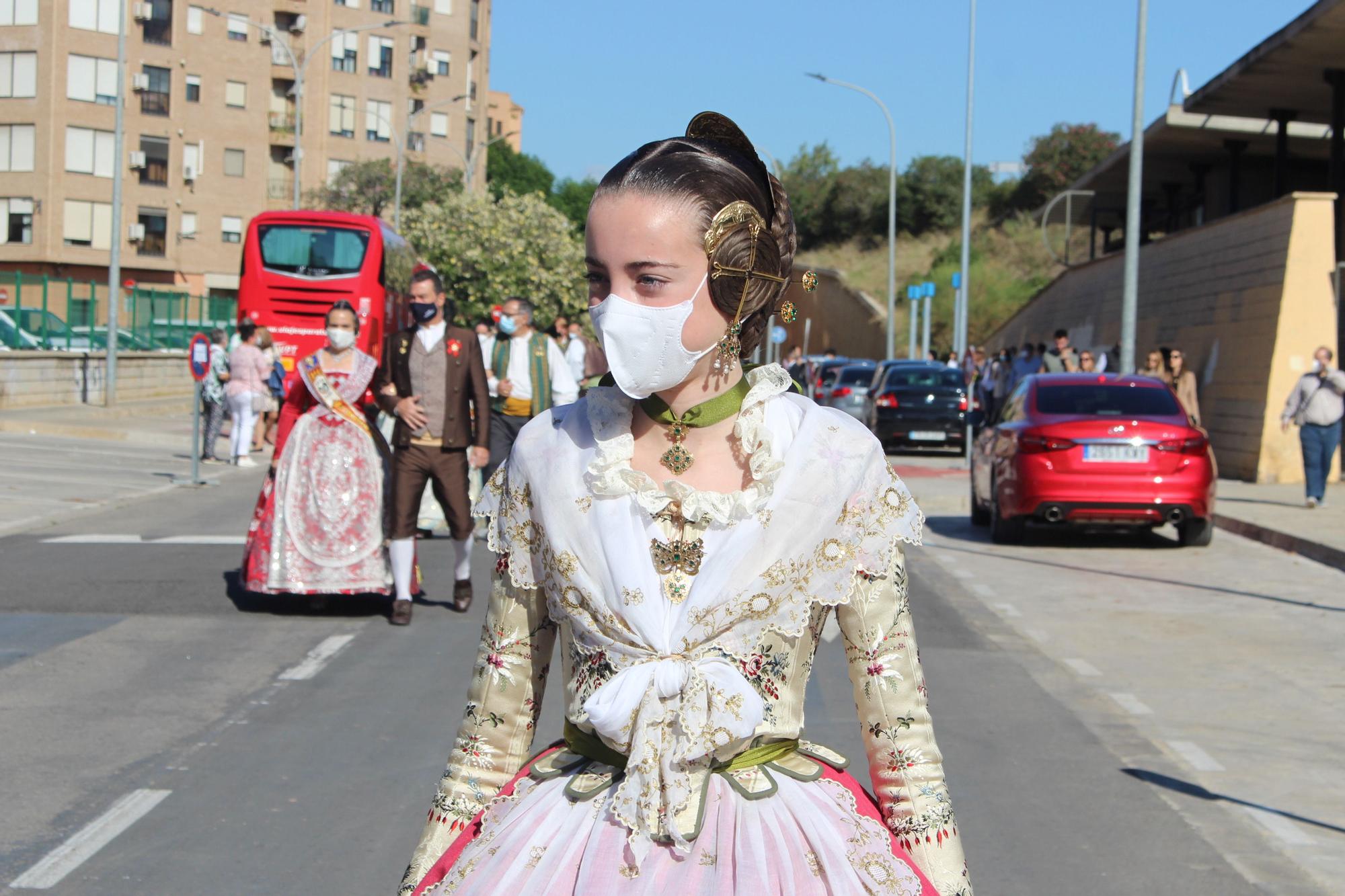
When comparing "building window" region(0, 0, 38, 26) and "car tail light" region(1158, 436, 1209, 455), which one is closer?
"car tail light" region(1158, 436, 1209, 455)

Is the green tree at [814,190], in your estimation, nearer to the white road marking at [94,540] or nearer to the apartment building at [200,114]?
the apartment building at [200,114]

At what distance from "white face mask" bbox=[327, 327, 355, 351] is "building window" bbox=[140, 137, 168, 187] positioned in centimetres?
6018

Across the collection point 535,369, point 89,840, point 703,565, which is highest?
point 535,369

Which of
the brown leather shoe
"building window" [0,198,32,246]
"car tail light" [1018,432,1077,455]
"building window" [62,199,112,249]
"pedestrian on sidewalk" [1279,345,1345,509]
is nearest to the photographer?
the brown leather shoe

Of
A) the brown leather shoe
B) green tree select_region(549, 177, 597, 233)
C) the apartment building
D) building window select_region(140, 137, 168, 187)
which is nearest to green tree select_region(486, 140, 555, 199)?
green tree select_region(549, 177, 597, 233)

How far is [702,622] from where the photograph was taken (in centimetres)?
217

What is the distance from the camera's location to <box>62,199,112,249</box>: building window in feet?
200

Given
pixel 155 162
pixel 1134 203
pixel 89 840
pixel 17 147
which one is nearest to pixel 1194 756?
pixel 89 840

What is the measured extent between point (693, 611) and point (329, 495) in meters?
7.76

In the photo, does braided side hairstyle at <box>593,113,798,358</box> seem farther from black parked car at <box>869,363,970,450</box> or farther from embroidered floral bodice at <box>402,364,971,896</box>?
black parked car at <box>869,363,970,450</box>

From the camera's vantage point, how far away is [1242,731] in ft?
23.7

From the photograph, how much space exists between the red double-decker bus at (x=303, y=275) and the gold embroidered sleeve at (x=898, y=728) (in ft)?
93.8

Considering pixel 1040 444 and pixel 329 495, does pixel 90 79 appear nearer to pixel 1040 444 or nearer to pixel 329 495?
pixel 1040 444

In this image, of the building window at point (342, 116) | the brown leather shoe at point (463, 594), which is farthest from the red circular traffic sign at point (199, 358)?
the building window at point (342, 116)
